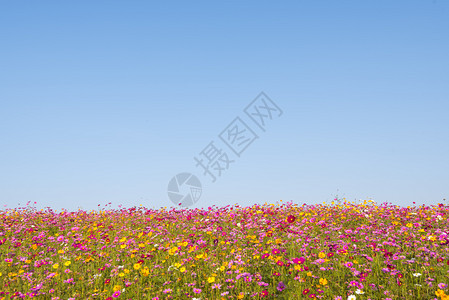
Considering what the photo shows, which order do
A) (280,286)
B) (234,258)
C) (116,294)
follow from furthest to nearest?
(234,258) < (280,286) < (116,294)

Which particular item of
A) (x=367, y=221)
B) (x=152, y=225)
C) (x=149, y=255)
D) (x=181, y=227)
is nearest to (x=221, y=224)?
(x=181, y=227)

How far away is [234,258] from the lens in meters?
6.67

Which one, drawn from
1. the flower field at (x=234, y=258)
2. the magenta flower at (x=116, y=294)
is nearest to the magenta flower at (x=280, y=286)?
the flower field at (x=234, y=258)

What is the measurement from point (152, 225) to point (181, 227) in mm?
1059

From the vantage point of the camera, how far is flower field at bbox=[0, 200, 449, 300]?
5.75 m

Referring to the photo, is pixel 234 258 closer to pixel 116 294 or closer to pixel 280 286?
pixel 280 286

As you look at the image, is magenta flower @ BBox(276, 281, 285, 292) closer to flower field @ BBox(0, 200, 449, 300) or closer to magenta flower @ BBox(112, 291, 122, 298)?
flower field @ BBox(0, 200, 449, 300)

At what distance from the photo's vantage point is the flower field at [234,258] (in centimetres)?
575

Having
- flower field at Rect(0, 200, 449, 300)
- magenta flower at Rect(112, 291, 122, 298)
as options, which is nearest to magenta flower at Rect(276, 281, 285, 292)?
flower field at Rect(0, 200, 449, 300)

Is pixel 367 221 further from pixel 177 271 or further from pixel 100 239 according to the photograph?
pixel 100 239

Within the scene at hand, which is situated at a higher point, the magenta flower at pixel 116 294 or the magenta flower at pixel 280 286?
the magenta flower at pixel 116 294

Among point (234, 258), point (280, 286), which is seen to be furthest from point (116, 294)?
point (280, 286)

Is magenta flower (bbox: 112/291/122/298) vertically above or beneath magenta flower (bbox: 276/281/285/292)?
above

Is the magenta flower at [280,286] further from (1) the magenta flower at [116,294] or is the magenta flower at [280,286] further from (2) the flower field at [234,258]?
(1) the magenta flower at [116,294]
